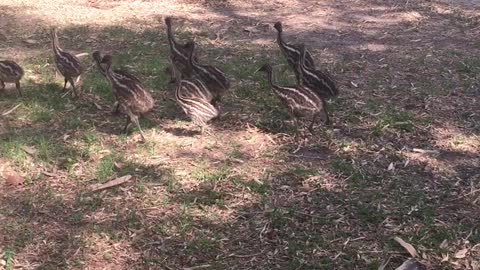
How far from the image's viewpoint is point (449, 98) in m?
8.05

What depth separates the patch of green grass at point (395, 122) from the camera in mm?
7098

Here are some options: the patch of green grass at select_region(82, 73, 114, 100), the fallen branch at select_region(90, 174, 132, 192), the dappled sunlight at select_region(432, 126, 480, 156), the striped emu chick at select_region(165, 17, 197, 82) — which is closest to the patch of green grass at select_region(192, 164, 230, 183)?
the fallen branch at select_region(90, 174, 132, 192)

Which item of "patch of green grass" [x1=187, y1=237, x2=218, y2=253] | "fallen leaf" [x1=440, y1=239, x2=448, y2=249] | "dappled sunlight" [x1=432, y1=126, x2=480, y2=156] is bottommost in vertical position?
"dappled sunlight" [x1=432, y1=126, x2=480, y2=156]

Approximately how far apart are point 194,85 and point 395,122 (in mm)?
2356

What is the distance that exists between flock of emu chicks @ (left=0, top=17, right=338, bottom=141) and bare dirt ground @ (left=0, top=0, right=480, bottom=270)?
229 mm

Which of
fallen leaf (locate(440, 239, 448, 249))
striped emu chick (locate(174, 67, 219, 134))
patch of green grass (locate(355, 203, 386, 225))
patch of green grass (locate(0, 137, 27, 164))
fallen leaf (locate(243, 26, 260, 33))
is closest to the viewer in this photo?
fallen leaf (locate(440, 239, 448, 249))

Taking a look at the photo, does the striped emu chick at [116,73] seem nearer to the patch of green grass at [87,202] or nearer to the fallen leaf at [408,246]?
the patch of green grass at [87,202]

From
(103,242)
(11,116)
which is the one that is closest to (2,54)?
(11,116)

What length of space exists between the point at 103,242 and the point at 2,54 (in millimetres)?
5174

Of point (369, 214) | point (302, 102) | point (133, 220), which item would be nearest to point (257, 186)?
point (369, 214)

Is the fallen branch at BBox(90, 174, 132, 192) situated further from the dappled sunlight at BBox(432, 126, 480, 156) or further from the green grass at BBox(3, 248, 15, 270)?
the dappled sunlight at BBox(432, 126, 480, 156)

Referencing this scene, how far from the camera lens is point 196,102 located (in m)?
7.00

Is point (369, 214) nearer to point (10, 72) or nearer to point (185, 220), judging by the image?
point (185, 220)

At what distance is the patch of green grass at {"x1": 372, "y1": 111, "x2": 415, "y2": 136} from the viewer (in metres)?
7.10
